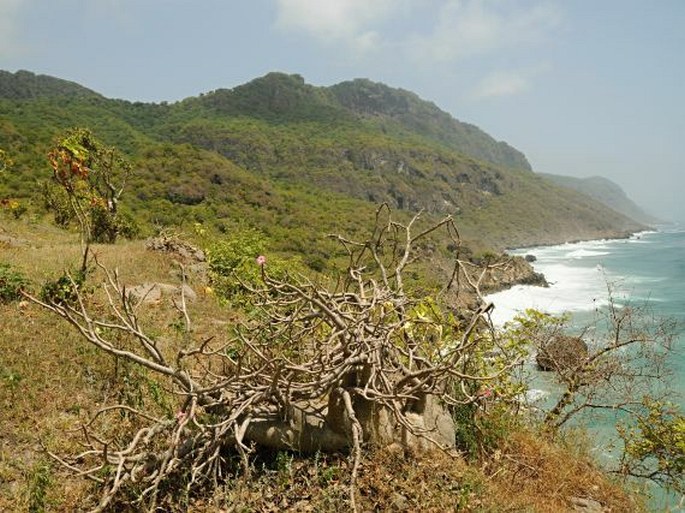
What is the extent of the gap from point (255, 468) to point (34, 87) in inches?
5820

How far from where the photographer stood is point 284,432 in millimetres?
4383

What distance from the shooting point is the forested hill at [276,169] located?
5006 cm

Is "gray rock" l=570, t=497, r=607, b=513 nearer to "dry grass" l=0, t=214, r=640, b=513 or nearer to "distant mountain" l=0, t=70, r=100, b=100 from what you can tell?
"dry grass" l=0, t=214, r=640, b=513

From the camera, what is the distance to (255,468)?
4301mm

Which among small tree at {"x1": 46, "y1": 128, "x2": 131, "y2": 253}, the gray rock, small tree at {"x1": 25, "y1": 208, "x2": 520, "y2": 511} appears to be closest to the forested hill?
small tree at {"x1": 46, "y1": 128, "x2": 131, "y2": 253}

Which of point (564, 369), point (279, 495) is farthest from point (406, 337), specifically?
point (564, 369)

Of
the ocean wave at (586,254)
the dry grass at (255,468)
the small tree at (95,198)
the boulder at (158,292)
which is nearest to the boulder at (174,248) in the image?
the small tree at (95,198)

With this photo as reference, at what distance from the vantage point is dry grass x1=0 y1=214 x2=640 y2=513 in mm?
3988

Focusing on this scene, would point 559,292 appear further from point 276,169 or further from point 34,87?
point 34,87

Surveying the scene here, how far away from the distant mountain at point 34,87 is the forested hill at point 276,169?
442 millimetres

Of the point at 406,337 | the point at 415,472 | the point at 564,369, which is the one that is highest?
the point at 406,337

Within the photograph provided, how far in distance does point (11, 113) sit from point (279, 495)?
76.5 meters

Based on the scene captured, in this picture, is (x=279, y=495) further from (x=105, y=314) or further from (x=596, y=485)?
(x=105, y=314)

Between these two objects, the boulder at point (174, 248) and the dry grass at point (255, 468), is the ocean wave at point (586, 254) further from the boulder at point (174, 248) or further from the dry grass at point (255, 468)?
the dry grass at point (255, 468)
